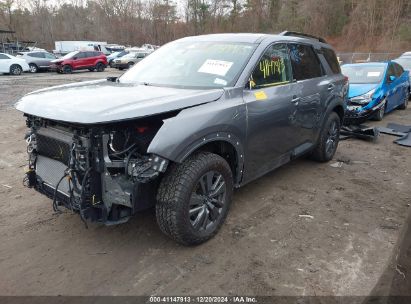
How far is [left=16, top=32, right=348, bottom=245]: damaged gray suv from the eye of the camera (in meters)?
2.82

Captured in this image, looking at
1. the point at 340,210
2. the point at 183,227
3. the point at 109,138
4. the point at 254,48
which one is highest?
the point at 254,48

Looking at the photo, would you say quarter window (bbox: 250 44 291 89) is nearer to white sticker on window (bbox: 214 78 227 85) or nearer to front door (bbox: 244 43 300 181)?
front door (bbox: 244 43 300 181)

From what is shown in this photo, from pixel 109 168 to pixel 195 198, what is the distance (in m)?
0.80

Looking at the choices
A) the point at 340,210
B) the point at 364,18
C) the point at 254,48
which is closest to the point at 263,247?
the point at 340,210

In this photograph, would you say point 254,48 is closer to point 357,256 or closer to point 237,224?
point 237,224

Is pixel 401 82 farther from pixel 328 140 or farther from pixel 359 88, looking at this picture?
pixel 328 140

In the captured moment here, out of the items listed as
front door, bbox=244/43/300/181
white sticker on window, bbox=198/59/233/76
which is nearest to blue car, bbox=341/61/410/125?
front door, bbox=244/43/300/181

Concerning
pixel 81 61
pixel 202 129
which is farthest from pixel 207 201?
pixel 81 61

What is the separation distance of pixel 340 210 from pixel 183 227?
2.07 metres

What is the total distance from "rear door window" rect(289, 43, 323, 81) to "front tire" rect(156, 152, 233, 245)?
74.4 inches

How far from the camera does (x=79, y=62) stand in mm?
26328

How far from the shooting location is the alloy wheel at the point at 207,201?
3.20 meters

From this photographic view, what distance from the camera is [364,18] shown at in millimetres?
44344

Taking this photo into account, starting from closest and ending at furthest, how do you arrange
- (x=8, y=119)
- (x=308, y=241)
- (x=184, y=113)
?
(x=184, y=113), (x=308, y=241), (x=8, y=119)
